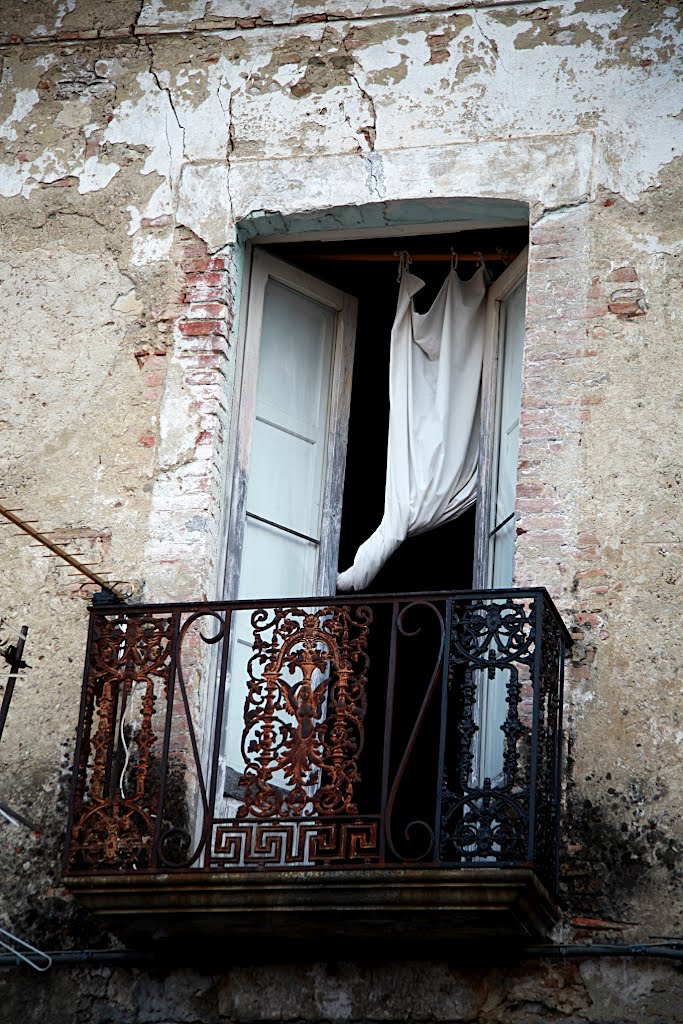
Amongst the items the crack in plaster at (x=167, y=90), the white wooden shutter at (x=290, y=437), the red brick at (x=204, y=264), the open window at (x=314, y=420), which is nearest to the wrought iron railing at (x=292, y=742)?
the open window at (x=314, y=420)

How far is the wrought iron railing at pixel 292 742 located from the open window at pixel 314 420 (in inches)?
7.6

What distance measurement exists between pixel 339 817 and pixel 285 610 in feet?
2.81

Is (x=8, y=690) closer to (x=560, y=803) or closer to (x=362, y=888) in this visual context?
(x=362, y=888)

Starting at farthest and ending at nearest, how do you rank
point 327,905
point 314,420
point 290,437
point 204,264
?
point 314,420 → point 290,437 → point 204,264 → point 327,905

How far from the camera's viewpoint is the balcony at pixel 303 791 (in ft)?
21.3

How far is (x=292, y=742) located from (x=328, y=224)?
7.87 ft

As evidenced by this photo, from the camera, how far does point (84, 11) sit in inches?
Answer: 336

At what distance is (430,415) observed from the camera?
26.5 feet

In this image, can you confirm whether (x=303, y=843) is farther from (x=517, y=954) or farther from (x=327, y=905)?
(x=517, y=954)

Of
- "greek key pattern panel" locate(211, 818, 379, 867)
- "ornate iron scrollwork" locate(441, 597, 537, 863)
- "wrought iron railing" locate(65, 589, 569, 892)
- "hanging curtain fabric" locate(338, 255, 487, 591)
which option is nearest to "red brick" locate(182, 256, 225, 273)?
"hanging curtain fabric" locate(338, 255, 487, 591)

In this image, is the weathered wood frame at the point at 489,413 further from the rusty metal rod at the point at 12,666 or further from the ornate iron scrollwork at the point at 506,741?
the rusty metal rod at the point at 12,666

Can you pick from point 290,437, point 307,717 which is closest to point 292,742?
point 307,717

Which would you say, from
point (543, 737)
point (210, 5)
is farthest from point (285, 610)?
point (210, 5)

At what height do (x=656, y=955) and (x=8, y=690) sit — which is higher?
(x=8, y=690)
